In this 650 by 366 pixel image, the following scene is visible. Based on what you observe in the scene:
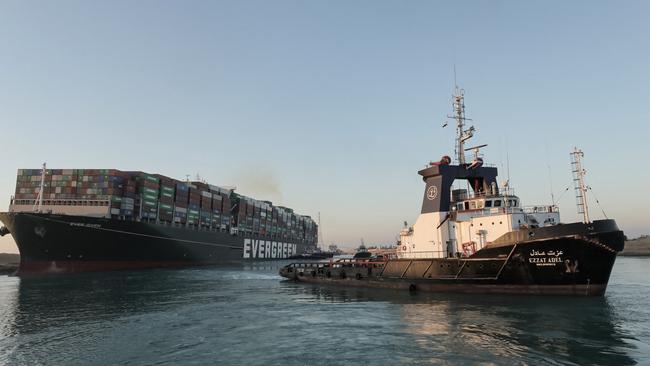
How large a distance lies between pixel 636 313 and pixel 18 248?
60.9 m

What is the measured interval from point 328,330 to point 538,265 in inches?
548

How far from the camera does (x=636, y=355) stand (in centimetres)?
1173

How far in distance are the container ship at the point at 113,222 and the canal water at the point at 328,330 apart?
2478 centimetres

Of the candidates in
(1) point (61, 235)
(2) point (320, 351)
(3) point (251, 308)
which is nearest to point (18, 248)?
(1) point (61, 235)

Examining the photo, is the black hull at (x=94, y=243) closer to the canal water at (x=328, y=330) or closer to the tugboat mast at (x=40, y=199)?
the tugboat mast at (x=40, y=199)

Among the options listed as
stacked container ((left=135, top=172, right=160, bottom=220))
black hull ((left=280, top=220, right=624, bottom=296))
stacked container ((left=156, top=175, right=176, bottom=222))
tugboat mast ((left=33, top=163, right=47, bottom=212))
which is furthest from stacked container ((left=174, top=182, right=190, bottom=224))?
black hull ((left=280, top=220, right=624, bottom=296))

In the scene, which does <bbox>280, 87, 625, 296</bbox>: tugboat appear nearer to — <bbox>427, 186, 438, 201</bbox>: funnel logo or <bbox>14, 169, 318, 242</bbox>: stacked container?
<bbox>427, 186, 438, 201</bbox>: funnel logo

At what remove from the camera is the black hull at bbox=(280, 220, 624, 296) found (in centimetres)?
2039

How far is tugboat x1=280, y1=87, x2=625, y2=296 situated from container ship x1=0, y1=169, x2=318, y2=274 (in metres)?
36.1

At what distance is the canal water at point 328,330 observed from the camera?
38.5ft

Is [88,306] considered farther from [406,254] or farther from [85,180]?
[85,180]

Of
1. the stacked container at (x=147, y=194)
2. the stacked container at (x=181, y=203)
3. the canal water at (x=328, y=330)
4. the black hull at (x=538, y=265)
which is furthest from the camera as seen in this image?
the stacked container at (x=181, y=203)

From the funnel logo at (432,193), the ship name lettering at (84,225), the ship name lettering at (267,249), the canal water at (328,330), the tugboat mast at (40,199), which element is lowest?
the canal water at (328,330)

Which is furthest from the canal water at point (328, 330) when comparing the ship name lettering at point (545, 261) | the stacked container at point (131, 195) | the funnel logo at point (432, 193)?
the stacked container at point (131, 195)
